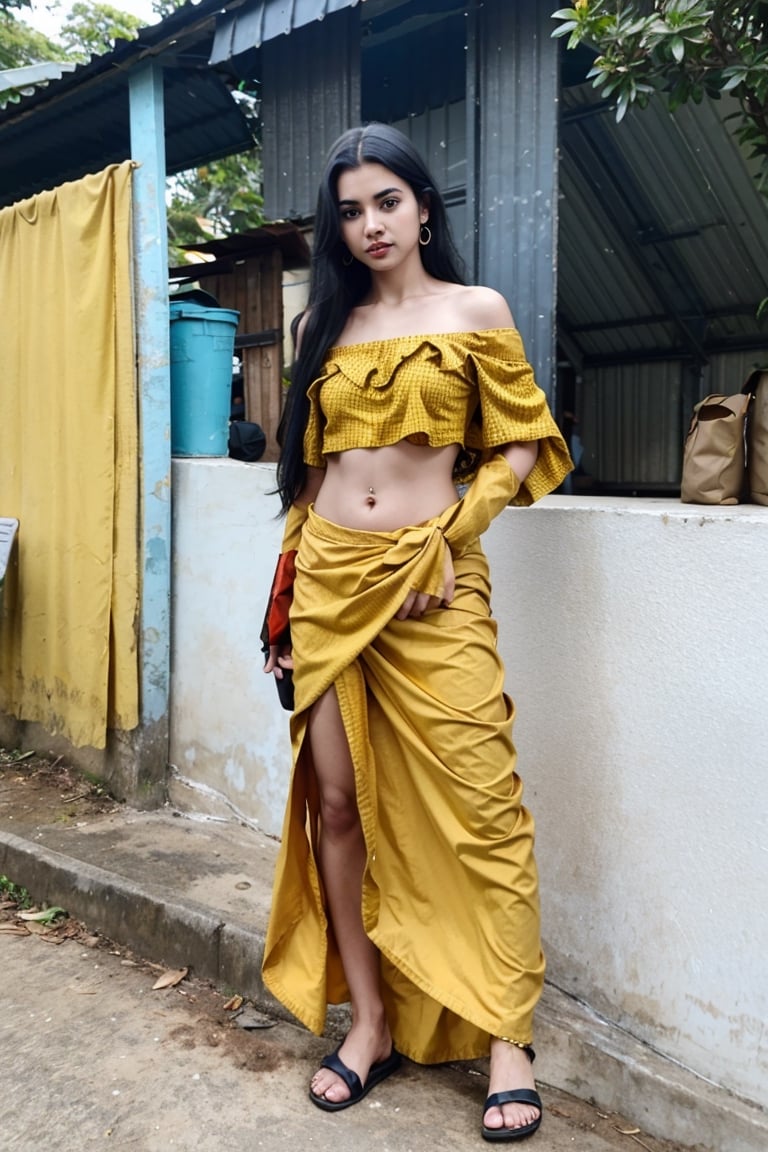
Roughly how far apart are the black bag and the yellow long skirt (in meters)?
2.28

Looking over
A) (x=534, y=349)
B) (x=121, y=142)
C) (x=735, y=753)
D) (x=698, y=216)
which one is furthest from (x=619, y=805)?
(x=121, y=142)

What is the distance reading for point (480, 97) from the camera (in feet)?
12.2

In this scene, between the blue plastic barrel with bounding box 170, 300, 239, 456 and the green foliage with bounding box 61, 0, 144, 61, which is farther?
the green foliage with bounding box 61, 0, 144, 61

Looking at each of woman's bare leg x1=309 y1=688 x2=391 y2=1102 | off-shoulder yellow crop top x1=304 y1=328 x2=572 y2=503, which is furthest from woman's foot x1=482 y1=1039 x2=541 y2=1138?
off-shoulder yellow crop top x1=304 y1=328 x2=572 y2=503

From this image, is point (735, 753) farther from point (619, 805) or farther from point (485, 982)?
point (485, 982)

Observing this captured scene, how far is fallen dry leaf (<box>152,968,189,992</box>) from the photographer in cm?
296

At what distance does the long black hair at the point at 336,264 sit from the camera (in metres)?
2.24

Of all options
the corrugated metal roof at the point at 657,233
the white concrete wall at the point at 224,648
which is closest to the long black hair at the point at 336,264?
the white concrete wall at the point at 224,648

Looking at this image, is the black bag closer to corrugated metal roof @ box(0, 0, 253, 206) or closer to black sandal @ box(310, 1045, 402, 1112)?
corrugated metal roof @ box(0, 0, 253, 206)

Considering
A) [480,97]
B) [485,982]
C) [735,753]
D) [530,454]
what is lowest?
[485,982]

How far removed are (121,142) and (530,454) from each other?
4480mm

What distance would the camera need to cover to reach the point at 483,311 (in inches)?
89.0

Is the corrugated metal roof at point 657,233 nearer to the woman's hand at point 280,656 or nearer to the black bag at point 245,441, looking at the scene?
the black bag at point 245,441

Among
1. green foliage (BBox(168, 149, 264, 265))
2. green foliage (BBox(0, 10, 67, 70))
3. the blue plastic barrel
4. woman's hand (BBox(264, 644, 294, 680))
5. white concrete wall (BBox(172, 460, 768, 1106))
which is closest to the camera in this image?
white concrete wall (BBox(172, 460, 768, 1106))
